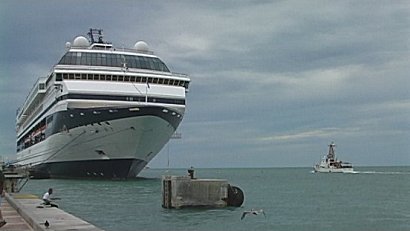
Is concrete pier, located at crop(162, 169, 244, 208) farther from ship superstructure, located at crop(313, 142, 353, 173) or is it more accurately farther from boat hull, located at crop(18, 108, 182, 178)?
ship superstructure, located at crop(313, 142, 353, 173)

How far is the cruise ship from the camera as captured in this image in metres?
51.7

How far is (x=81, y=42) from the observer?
219 feet

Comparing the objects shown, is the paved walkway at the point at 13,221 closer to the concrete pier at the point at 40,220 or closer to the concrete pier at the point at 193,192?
the concrete pier at the point at 40,220

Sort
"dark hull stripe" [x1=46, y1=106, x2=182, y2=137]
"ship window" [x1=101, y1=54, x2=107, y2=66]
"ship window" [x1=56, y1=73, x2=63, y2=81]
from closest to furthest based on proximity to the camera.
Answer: "dark hull stripe" [x1=46, y1=106, x2=182, y2=137] → "ship window" [x1=56, y1=73, x2=63, y2=81] → "ship window" [x1=101, y1=54, x2=107, y2=66]

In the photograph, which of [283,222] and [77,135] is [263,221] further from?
[77,135]

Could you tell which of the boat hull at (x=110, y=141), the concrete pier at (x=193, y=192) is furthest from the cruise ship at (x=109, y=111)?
the concrete pier at (x=193, y=192)

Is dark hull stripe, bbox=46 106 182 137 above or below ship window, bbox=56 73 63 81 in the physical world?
below

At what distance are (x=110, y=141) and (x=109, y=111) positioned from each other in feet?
9.82

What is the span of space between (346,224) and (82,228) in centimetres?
1871

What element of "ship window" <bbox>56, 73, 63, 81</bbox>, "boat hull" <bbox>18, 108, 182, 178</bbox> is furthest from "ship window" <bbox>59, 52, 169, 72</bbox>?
"boat hull" <bbox>18, 108, 182, 178</bbox>

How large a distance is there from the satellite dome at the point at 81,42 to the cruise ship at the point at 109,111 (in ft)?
21.9

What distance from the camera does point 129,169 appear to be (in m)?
55.3

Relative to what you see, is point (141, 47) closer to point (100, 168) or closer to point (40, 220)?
point (100, 168)

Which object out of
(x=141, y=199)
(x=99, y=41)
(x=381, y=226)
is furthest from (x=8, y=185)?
(x=99, y=41)
